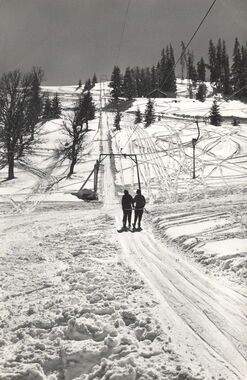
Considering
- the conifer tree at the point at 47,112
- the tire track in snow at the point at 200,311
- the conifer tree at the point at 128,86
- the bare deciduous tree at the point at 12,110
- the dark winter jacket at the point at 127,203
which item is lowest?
the tire track in snow at the point at 200,311

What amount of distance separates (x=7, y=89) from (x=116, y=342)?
38029 millimetres

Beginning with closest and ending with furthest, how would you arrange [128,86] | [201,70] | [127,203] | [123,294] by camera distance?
[123,294] → [127,203] → [128,86] → [201,70]

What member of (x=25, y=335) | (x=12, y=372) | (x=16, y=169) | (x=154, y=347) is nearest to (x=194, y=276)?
(x=154, y=347)

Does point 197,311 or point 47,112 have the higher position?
point 47,112

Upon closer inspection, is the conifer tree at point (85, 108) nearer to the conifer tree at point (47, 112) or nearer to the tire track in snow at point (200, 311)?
the conifer tree at point (47, 112)

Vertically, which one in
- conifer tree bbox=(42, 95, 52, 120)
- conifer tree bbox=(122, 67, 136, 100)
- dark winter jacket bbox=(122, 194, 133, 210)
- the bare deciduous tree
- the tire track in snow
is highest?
conifer tree bbox=(122, 67, 136, 100)

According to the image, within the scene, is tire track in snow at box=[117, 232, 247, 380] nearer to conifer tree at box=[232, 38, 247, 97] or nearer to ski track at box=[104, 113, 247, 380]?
ski track at box=[104, 113, 247, 380]

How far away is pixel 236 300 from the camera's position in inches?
301

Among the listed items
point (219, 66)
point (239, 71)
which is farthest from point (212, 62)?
point (239, 71)

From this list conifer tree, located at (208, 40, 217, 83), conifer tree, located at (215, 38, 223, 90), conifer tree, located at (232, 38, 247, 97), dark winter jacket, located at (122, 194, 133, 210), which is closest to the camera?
dark winter jacket, located at (122, 194, 133, 210)

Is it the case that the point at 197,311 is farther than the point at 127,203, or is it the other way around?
the point at 127,203

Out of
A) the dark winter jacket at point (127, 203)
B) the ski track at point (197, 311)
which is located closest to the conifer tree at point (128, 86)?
the dark winter jacket at point (127, 203)

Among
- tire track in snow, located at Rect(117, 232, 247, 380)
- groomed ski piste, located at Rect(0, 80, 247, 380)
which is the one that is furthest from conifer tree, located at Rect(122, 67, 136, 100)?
tire track in snow, located at Rect(117, 232, 247, 380)

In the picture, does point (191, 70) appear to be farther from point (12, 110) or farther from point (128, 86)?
point (12, 110)
